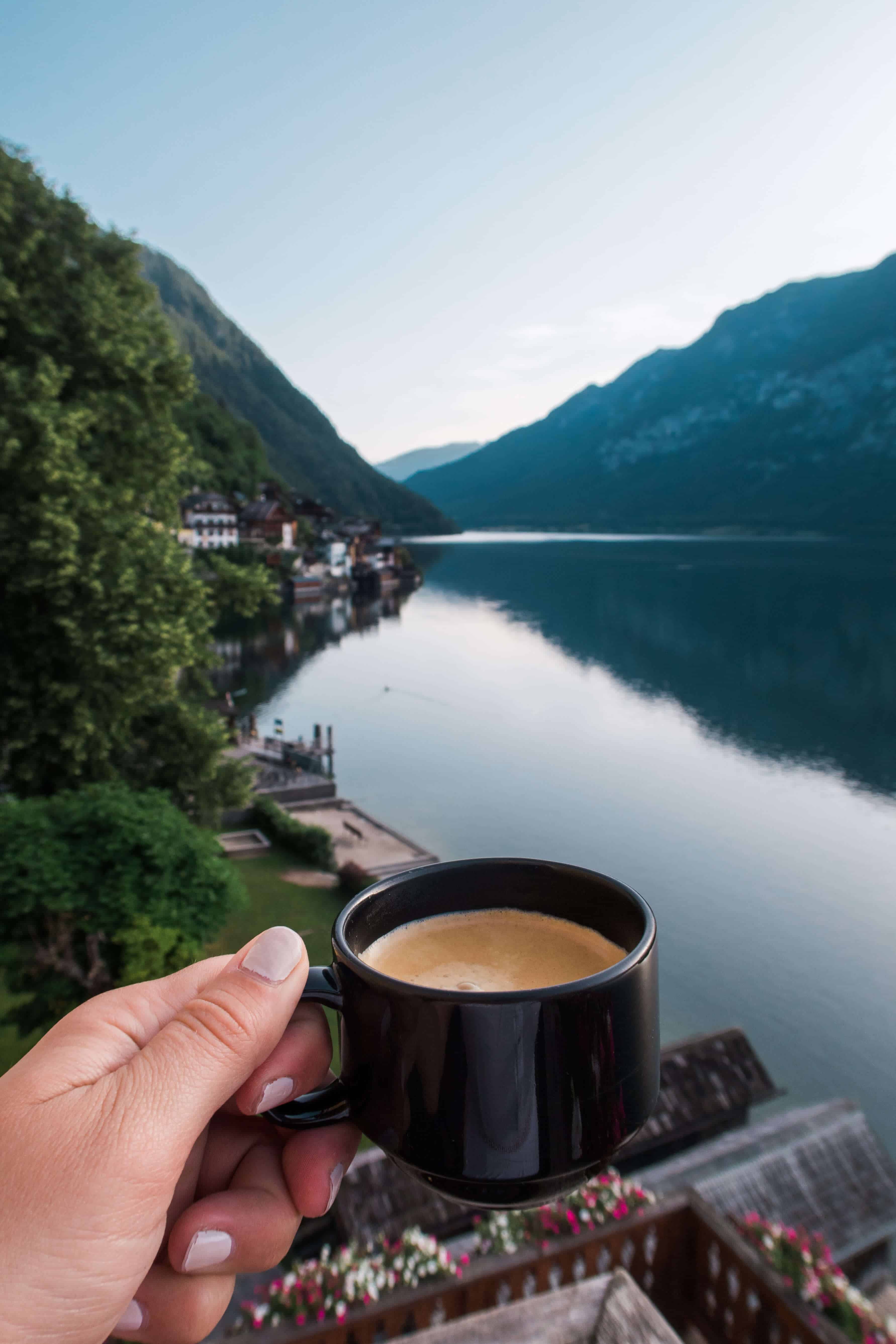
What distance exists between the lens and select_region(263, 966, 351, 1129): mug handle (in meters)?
1.28

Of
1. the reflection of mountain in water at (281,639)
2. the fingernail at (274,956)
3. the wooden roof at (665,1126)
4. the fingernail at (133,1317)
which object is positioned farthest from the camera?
the reflection of mountain in water at (281,639)

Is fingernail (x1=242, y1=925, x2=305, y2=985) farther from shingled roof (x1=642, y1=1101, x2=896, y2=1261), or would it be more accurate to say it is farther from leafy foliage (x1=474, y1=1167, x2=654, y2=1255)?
shingled roof (x1=642, y1=1101, x2=896, y2=1261)

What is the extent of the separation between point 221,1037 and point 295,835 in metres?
17.2

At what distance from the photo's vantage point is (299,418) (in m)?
173

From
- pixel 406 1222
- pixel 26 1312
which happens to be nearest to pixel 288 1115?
pixel 26 1312

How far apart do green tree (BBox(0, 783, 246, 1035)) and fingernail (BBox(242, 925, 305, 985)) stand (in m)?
7.66

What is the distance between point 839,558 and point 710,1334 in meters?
105

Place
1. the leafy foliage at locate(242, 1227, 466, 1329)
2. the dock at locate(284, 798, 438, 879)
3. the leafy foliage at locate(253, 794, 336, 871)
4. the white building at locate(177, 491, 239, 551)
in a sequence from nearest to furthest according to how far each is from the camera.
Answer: the leafy foliage at locate(242, 1227, 466, 1329) → the leafy foliage at locate(253, 794, 336, 871) → the dock at locate(284, 798, 438, 879) → the white building at locate(177, 491, 239, 551)

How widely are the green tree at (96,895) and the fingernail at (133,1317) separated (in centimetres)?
733

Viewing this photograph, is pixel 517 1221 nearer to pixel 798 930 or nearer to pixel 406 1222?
pixel 406 1222

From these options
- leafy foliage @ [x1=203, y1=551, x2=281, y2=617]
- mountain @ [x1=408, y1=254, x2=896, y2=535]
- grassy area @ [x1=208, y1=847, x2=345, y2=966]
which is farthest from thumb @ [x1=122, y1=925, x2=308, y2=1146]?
mountain @ [x1=408, y1=254, x2=896, y2=535]

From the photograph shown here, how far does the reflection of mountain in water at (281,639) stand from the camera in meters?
42.0

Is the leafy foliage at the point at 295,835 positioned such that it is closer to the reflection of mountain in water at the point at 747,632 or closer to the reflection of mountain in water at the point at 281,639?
the reflection of mountain in water at the point at 281,639

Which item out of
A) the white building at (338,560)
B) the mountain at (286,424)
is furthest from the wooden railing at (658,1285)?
the mountain at (286,424)
